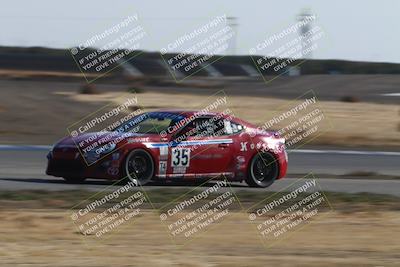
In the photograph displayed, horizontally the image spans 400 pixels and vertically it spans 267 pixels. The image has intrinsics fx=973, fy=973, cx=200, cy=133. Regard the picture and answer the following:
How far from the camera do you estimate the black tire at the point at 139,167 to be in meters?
14.7

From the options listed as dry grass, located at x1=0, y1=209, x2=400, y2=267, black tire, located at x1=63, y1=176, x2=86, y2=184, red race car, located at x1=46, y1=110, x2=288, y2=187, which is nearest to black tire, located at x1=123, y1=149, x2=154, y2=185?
red race car, located at x1=46, y1=110, x2=288, y2=187

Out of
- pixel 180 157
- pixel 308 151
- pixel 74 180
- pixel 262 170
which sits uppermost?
pixel 74 180

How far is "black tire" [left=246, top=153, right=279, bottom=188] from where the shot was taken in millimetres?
15898

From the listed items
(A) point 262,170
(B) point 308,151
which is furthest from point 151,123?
(B) point 308,151

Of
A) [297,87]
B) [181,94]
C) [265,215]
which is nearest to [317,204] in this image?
[265,215]

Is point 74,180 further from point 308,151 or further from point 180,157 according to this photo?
point 308,151

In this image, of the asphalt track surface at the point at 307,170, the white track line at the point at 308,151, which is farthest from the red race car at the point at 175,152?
the white track line at the point at 308,151

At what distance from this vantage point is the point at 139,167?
14867mm

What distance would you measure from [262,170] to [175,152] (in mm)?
1740

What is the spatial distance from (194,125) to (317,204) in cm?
283

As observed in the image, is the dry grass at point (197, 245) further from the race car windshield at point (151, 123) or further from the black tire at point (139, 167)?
the race car windshield at point (151, 123)

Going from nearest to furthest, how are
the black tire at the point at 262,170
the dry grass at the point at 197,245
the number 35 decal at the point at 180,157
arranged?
the dry grass at the point at 197,245 → the number 35 decal at the point at 180,157 → the black tire at the point at 262,170

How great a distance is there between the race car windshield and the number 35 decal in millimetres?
407

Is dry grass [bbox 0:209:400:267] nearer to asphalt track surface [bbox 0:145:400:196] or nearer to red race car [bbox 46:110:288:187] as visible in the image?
red race car [bbox 46:110:288:187]
